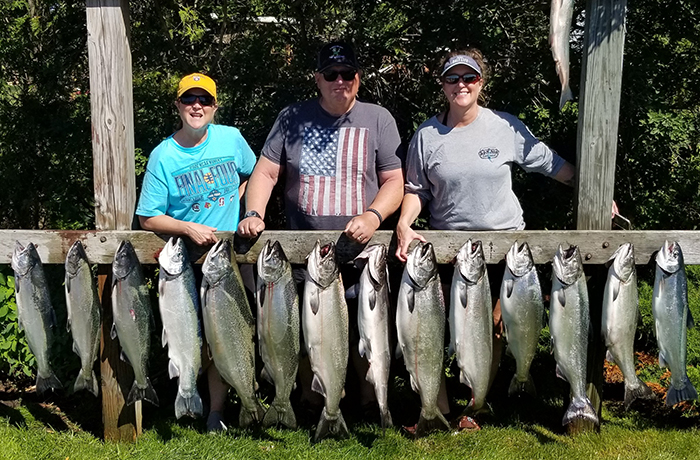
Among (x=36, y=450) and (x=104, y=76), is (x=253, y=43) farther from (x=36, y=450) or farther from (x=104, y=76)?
(x=36, y=450)

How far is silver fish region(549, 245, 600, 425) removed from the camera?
3600 millimetres

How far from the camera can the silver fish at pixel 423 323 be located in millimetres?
3521

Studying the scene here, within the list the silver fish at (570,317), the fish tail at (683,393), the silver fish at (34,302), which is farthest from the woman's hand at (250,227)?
the fish tail at (683,393)

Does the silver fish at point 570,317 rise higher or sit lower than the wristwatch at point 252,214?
lower

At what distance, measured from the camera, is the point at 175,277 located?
3547mm

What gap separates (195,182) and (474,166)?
1597 millimetres

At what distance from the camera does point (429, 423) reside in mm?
Answer: 3750

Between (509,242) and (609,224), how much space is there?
2.09ft

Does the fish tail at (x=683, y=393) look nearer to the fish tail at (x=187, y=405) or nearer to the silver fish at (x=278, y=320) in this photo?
the silver fish at (x=278, y=320)

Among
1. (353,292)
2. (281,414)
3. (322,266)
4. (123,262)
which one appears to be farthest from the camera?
(353,292)

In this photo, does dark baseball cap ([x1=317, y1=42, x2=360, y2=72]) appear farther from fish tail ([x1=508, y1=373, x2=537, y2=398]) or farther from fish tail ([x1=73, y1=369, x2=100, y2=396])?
fish tail ([x1=73, y1=369, x2=100, y2=396])

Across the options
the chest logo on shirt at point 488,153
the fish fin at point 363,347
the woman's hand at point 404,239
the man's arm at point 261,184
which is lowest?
the fish fin at point 363,347

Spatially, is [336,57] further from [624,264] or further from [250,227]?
[624,264]

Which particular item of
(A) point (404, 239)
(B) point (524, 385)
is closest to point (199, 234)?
(A) point (404, 239)
